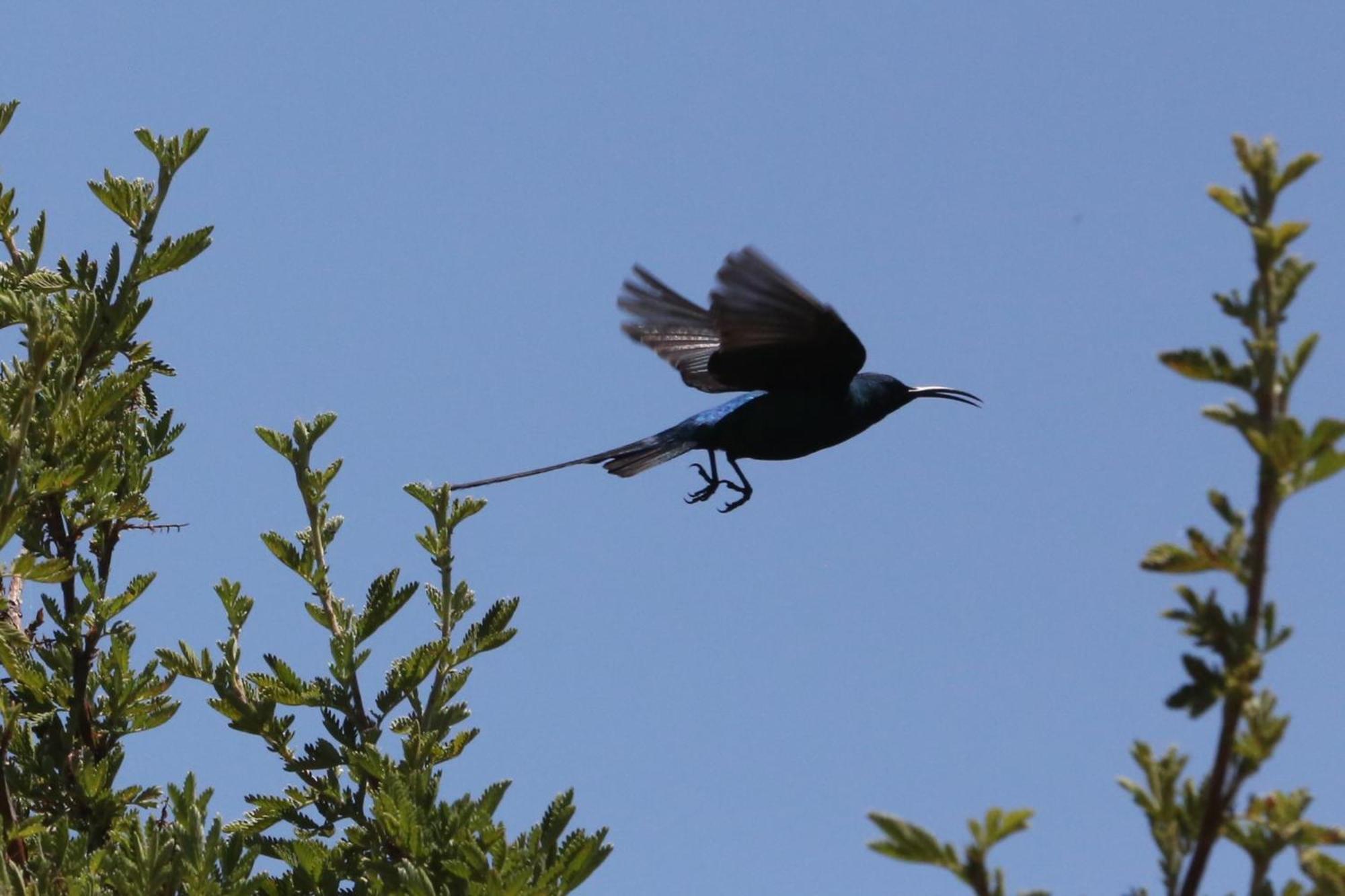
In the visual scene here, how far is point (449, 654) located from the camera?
406 cm

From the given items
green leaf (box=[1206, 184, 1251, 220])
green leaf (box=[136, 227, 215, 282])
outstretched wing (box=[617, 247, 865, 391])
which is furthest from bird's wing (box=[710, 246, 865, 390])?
green leaf (box=[1206, 184, 1251, 220])

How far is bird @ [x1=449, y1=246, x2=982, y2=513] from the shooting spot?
605 centimetres

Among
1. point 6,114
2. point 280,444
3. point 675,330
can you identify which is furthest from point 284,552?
point 675,330

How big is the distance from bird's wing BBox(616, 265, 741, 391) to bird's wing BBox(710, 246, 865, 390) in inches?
13.5

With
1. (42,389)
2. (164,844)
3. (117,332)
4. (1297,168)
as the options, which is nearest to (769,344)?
(117,332)

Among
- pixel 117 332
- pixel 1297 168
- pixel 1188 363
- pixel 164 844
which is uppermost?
pixel 117 332

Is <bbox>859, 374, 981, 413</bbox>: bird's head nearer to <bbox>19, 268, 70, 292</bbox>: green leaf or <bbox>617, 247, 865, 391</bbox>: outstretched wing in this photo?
<bbox>617, 247, 865, 391</bbox>: outstretched wing

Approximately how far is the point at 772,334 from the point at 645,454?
33.7 inches

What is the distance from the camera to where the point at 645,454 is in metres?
6.88

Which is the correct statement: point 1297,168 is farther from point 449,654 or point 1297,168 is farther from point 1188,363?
point 449,654

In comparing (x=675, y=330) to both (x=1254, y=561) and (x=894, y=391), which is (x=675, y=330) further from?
(x=1254, y=561)

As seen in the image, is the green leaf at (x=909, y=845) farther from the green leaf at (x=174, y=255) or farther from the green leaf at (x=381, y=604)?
the green leaf at (x=174, y=255)

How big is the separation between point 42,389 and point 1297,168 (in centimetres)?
300

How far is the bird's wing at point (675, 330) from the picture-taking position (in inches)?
280
